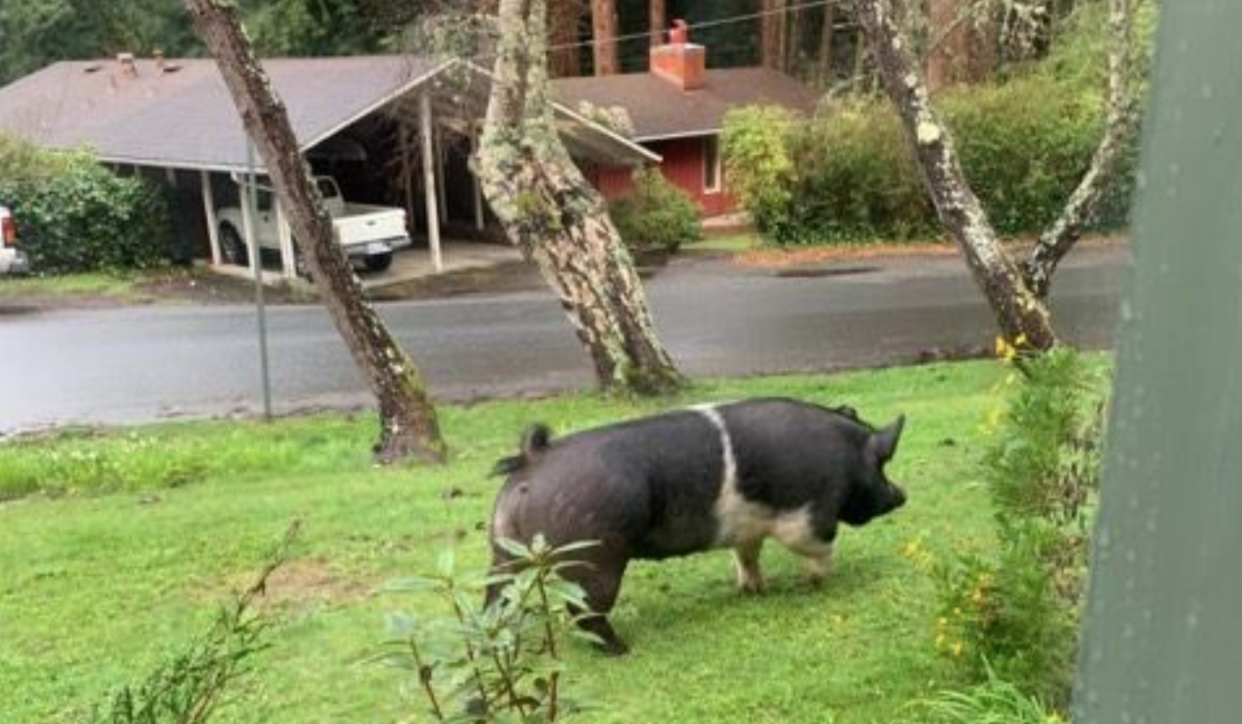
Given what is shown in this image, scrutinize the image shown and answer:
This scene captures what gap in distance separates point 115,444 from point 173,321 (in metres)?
10.9

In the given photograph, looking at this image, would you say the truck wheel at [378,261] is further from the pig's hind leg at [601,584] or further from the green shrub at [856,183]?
the pig's hind leg at [601,584]

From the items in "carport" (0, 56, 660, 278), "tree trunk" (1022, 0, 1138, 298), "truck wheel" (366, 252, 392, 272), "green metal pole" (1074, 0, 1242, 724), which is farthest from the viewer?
"truck wheel" (366, 252, 392, 272)

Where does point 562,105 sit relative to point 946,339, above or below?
above

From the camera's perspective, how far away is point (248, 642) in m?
3.51

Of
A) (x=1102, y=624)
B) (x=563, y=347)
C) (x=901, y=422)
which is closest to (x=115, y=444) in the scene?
(x=563, y=347)

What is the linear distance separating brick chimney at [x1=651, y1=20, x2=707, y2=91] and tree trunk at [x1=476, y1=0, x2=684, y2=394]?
2331cm

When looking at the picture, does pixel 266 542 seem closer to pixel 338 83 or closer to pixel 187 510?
pixel 187 510

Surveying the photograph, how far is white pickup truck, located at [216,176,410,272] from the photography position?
29703 mm

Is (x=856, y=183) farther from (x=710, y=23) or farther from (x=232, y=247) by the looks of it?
(x=710, y=23)

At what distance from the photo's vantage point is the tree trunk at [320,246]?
12.3 metres

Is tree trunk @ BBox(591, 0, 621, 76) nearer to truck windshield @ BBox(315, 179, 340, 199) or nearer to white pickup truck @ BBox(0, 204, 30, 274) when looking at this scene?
truck windshield @ BBox(315, 179, 340, 199)

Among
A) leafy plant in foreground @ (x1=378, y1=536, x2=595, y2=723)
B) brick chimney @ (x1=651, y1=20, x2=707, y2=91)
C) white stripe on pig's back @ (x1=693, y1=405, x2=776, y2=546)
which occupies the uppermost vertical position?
brick chimney @ (x1=651, y1=20, x2=707, y2=91)

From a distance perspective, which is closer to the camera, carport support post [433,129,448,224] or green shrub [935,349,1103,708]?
green shrub [935,349,1103,708]

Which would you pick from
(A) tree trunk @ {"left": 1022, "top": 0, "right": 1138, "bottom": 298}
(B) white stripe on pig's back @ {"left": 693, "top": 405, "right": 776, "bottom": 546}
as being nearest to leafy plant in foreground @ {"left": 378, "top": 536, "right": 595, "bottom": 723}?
(B) white stripe on pig's back @ {"left": 693, "top": 405, "right": 776, "bottom": 546}
